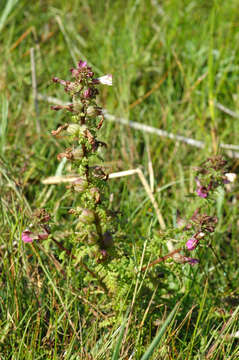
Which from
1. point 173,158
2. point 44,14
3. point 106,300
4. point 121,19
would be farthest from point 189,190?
point 44,14

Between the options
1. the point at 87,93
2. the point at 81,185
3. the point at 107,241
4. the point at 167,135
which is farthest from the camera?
the point at 167,135

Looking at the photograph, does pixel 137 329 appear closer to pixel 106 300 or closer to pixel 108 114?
pixel 106 300

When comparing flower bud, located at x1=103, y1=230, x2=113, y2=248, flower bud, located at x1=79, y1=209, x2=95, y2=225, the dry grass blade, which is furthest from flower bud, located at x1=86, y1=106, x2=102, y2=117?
the dry grass blade

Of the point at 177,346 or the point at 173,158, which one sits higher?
the point at 173,158

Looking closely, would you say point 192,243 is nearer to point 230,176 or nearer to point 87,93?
point 230,176

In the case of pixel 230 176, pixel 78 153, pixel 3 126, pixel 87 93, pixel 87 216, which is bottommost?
pixel 87 216

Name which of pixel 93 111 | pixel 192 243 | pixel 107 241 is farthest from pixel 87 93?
pixel 192 243
